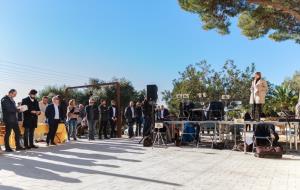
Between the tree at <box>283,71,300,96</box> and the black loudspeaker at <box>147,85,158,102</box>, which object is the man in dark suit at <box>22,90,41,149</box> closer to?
the black loudspeaker at <box>147,85,158,102</box>

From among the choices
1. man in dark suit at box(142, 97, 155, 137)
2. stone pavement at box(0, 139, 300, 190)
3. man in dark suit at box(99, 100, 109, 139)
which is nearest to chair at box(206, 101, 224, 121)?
man in dark suit at box(142, 97, 155, 137)

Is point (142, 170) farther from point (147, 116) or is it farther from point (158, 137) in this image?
point (147, 116)

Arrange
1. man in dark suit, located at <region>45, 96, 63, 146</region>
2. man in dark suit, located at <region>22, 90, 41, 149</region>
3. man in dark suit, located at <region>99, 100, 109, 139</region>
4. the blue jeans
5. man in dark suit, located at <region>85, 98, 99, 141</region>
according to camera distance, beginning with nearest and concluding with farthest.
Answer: man in dark suit, located at <region>22, 90, 41, 149</region>, man in dark suit, located at <region>45, 96, 63, 146</region>, the blue jeans, man in dark suit, located at <region>85, 98, 99, 141</region>, man in dark suit, located at <region>99, 100, 109, 139</region>

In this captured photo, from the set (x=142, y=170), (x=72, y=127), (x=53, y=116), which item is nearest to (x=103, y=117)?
(x=72, y=127)

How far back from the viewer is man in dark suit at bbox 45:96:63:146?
13641 mm

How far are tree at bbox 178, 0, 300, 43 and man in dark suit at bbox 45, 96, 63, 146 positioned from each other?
18.2ft

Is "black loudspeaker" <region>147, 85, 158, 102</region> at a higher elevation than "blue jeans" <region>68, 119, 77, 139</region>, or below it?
higher

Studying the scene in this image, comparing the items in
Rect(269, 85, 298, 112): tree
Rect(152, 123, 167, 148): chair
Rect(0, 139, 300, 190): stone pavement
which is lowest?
Rect(0, 139, 300, 190): stone pavement

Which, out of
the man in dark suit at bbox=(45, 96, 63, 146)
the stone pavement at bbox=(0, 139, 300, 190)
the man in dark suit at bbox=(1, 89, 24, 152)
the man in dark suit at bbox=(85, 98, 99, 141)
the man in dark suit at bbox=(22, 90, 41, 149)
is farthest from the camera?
the man in dark suit at bbox=(85, 98, 99, 141)

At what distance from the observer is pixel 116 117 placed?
18234 mm

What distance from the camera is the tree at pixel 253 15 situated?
14.3 metres

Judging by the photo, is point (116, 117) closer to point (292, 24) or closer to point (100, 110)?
point (100, 110)

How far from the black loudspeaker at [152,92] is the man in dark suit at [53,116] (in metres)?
3.22

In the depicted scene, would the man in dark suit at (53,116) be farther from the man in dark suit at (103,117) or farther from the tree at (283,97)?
the tree at (283,97)
